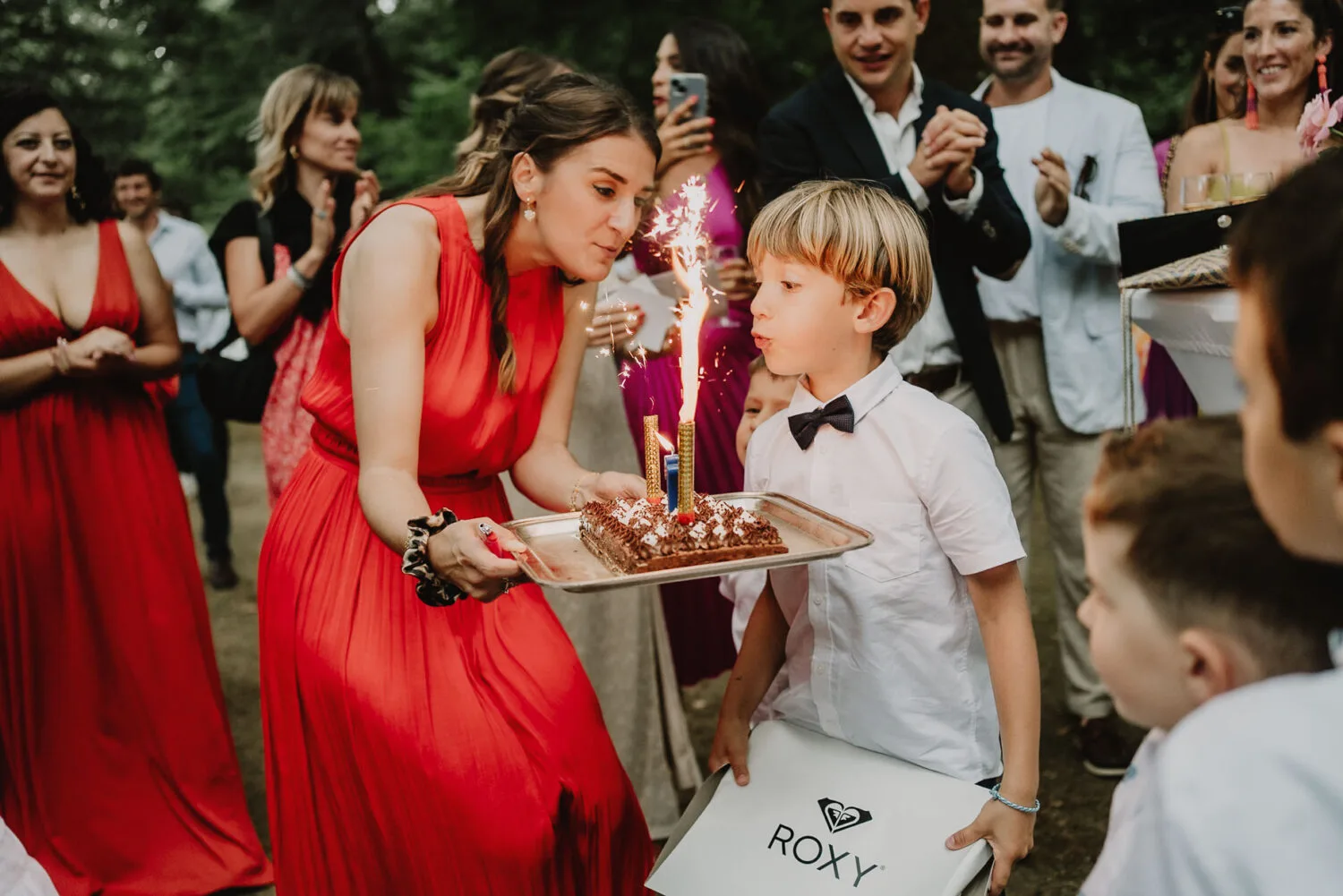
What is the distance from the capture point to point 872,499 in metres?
2.35

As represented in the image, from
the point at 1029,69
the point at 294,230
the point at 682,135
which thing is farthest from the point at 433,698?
the point at 1029,69

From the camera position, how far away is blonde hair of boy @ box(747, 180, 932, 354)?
7.88ft

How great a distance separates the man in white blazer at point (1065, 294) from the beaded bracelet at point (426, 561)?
270 centimetres

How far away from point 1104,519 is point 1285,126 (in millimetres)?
3078

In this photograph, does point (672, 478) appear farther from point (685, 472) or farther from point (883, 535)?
point (883, 535)

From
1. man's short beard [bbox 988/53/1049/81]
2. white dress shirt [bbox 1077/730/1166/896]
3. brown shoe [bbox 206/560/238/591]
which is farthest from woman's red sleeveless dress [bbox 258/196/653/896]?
brown shoe [bbox 206/560/238/591]

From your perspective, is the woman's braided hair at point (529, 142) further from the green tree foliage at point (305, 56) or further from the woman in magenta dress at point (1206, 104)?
the green tree foliage at point (305, 56)

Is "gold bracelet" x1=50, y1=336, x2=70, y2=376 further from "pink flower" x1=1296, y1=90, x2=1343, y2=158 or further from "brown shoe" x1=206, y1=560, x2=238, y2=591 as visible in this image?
"brown shoe" x1=206, y1=560, x2=238, y2=591

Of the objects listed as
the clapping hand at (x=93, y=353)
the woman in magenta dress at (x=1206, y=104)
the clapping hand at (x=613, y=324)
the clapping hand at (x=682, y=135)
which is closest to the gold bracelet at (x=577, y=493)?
the clapping hand at (x=613, y=324)

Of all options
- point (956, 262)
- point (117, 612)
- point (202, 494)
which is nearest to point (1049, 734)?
point (956, 262)

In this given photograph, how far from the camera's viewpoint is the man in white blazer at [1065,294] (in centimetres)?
428

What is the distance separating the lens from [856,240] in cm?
240

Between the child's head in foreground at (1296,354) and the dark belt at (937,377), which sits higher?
the child's head in foreground at (1296,354)

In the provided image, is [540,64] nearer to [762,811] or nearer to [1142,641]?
[762,811]
